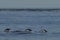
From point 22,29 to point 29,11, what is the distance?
495 cm

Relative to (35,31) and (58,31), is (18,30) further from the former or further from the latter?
(58,31)

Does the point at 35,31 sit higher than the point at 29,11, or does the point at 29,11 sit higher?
the point at 29,11

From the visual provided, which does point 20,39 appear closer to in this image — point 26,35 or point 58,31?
point 26,35

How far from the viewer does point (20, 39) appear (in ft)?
23.6

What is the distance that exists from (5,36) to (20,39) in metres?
0.66

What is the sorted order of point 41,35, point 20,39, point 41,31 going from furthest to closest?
point 41,31 < point 41,35 < point 20,39

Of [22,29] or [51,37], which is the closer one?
[51,37]

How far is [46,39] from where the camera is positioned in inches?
284

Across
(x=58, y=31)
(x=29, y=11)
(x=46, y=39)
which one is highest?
(x=29, y=11)

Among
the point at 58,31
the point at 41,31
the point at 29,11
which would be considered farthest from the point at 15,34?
the point at 29,11

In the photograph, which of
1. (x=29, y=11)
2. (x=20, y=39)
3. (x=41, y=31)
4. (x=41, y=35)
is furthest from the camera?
(x=29, y=11)

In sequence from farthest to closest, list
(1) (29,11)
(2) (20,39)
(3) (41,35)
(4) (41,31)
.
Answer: (1) (29,11), (4) (41,31), (3) (41,35), (2) (20,39)

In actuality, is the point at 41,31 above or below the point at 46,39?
above

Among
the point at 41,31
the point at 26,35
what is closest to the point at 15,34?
the point at 26,35
